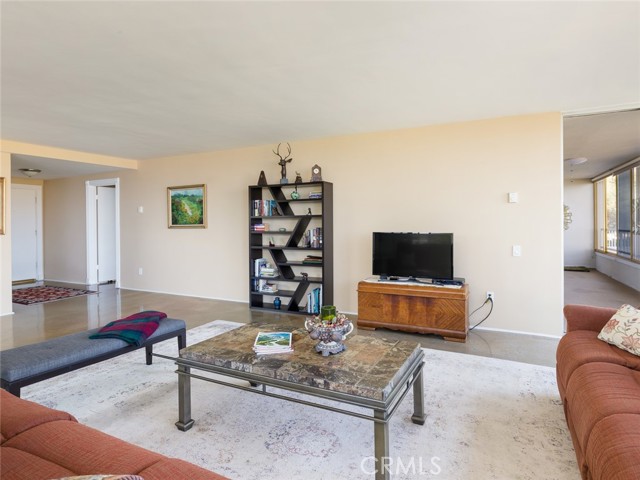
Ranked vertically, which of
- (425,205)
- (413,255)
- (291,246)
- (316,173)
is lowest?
(413,255)

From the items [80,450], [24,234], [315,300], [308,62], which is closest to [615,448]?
[80,450]

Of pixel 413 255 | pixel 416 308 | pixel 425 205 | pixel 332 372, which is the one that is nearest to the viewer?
pixel 332 372

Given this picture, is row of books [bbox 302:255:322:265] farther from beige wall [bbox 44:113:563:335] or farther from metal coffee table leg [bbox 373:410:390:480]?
metal coffee table leg [bbox 373:410:390:480]

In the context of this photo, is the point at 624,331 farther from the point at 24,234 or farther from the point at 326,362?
the point at 24,234

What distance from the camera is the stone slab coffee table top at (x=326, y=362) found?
1.78 meters

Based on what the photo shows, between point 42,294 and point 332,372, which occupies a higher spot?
point 332,372

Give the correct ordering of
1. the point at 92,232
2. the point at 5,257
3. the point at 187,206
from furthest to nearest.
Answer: the point at 92,232 < the point at 187,206 < the point at 5,257

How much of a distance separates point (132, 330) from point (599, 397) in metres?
2.84

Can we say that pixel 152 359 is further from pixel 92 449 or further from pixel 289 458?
pixel 92 449

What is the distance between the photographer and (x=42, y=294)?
6492mm

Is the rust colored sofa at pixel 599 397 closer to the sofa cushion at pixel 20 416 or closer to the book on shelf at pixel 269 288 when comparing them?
the sofa cushion at pixel 20 416

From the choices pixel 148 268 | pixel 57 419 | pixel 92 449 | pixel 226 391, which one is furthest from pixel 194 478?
pixel 148 268

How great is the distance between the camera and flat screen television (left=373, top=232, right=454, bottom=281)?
4.18m

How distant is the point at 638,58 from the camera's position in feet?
8.88
